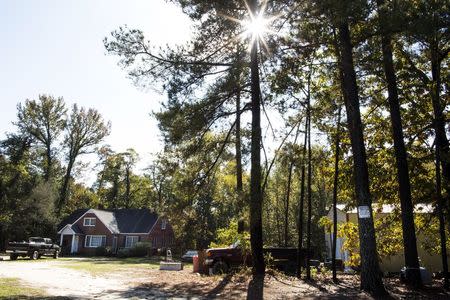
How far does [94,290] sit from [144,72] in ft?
26.4

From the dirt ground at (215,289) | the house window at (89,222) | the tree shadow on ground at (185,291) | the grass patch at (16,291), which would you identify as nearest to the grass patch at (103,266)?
the dirt ground at (215,289)

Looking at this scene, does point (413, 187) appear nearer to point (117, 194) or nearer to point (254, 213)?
point (254, 213)

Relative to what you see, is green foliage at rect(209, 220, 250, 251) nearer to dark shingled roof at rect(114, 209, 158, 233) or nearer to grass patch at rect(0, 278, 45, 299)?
grass patch at rect(0, 278, 45, 299)

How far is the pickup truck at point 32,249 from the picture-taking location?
32.8 m

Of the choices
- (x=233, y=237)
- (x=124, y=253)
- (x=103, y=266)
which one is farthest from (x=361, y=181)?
(x=124, y=253)

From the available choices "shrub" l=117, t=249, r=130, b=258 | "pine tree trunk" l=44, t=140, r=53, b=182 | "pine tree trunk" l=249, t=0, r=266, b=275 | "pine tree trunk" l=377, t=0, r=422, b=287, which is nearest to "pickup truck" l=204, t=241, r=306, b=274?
"pine tree trunk" l=249, t=0, r=266, b=275

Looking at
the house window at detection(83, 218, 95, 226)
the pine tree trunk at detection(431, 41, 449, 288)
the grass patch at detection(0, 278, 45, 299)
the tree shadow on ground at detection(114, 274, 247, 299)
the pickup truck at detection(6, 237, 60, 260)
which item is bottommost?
the tree shadow on ground at detection(114, 274, 247, 299)

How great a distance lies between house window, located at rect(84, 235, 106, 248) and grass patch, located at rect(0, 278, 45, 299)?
127 feet

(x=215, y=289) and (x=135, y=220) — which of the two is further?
(x=135, y=220)

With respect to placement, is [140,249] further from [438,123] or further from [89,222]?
[438,123]

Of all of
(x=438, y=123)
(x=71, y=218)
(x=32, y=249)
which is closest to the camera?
(x=438, y=123)

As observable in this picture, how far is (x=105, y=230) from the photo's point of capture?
52.6 metres

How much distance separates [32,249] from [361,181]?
95.9 feet

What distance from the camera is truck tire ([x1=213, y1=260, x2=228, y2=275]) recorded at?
20562 millimetres
